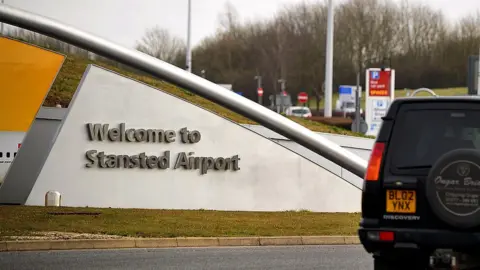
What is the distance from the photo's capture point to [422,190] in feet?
28.0

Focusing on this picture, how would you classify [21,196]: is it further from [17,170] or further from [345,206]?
[345,206]

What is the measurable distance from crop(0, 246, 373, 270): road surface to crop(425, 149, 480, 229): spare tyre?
4968 mm

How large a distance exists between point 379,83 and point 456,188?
33.4 metres

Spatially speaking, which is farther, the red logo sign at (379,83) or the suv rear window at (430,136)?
the red logo sign at (379,83)

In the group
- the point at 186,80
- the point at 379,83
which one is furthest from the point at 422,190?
the point at 379,83

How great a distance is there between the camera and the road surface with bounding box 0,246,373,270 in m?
13.2

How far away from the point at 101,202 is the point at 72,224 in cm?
538

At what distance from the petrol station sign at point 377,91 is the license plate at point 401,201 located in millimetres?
32228

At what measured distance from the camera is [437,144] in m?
8.66

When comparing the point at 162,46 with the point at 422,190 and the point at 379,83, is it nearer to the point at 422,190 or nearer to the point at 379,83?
the point at 379,83

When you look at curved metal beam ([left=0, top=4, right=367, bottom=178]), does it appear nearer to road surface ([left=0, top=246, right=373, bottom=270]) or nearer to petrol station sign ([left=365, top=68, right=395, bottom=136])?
road surface ([left=0, top=246, right=373, bottom=270])

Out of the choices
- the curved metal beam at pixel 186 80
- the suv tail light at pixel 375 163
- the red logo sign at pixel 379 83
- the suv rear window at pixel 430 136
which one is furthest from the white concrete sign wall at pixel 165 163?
the red logo sign at pixel 379 83

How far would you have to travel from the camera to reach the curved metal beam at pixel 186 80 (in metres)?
22.7

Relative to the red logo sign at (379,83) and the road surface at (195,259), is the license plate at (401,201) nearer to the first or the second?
the road surface at (195,259)
